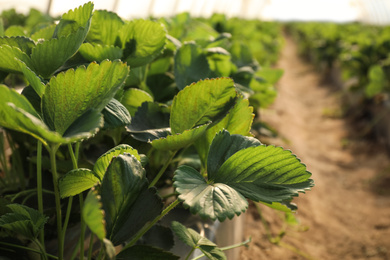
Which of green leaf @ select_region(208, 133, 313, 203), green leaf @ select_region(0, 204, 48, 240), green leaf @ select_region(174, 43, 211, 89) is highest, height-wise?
green leaf @ select_region(174, 43, 211, 89)

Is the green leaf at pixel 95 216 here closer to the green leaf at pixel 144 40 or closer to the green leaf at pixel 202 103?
the green leaf at pixel 202 103

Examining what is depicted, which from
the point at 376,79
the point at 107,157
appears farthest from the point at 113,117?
the point at 376,79

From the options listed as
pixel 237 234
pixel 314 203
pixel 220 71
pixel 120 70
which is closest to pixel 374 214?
pixel 314 203

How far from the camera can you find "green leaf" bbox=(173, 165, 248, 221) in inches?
20.0

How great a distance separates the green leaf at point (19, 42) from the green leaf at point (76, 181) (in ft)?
0.83

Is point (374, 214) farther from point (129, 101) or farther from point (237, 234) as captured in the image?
point (129, 101)

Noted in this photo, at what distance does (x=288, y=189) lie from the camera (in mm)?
584

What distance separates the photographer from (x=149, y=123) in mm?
727

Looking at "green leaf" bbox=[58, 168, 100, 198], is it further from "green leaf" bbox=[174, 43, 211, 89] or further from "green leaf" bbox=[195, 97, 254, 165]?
"green leaf" bbox=[174, 43, 211, 89]

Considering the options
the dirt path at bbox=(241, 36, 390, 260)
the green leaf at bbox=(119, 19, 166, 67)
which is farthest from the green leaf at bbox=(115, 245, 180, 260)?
the dirt path at bbox=(241, 36, 390, 260)

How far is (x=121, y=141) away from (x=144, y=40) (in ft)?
0.69

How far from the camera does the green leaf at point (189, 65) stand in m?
0.89

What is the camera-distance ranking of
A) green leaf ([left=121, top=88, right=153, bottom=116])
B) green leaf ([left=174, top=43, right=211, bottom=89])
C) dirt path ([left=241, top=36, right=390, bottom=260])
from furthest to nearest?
dirt path ([left=241, top=36, right=390, bottom=260]) < green leaf ([left=174, top=43, right=211, bottom=89]) < green leaf ([left=121, top=88, right=153, bottom=116])

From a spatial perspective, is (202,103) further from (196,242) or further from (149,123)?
(196,242)
